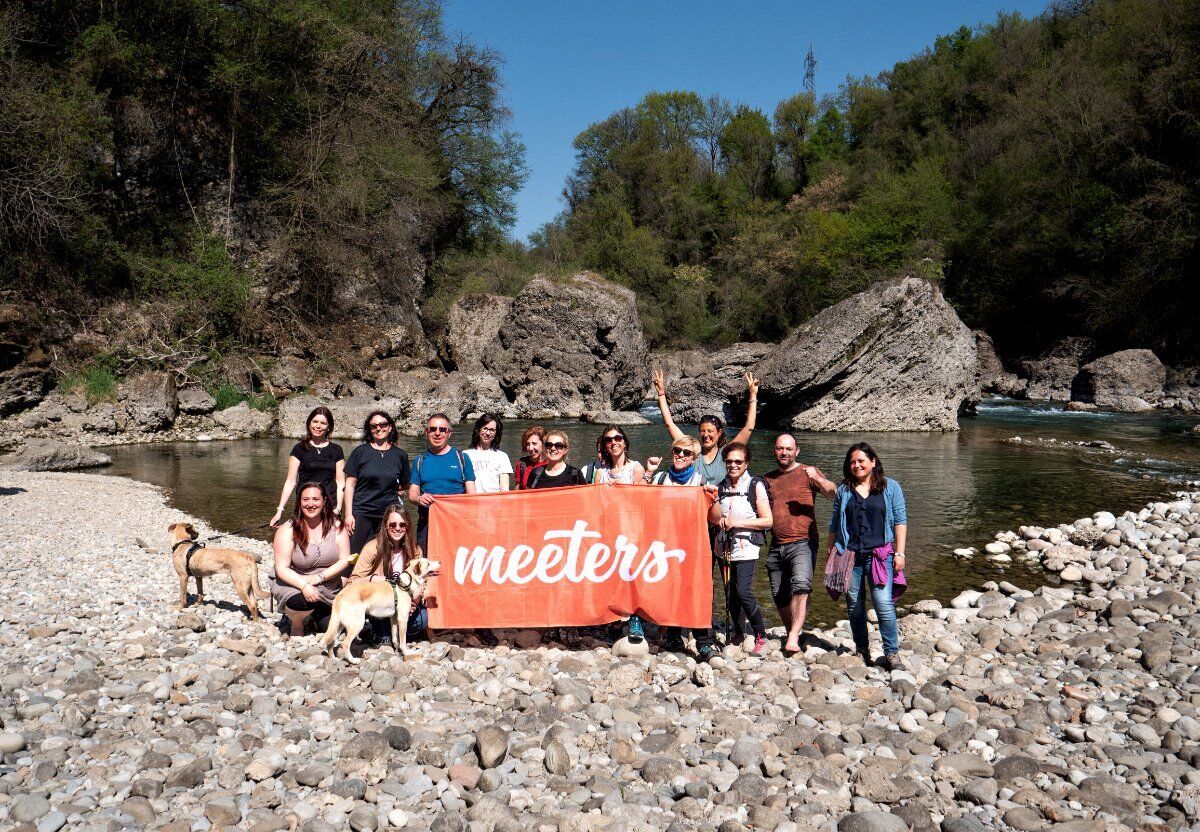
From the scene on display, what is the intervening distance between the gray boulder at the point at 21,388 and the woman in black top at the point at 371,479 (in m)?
20.0

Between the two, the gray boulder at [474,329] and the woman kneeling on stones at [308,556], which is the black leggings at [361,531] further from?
the gray boulder at [474,329]

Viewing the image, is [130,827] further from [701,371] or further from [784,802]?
[701,371]

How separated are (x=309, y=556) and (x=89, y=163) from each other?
27.4 m

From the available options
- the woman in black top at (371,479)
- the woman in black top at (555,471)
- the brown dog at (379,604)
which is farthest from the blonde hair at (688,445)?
the woman in black top at (371,479)

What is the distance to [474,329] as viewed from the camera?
3869 centimetres

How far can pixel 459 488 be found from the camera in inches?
300

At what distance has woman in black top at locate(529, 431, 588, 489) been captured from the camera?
7314 mm

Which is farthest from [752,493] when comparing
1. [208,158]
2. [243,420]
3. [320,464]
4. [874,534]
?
[208,158]

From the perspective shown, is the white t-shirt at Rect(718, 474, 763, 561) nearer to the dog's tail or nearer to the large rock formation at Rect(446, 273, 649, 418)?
the dog's tail

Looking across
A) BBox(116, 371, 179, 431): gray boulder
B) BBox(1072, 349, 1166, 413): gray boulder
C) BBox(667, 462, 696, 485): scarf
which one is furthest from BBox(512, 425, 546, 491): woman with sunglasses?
BBox(1072, 349, 1166, 413): gray boulder

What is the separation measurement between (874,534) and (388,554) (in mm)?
4267

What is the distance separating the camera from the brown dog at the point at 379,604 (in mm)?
6379

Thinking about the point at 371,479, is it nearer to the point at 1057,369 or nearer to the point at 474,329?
the point at 474,329

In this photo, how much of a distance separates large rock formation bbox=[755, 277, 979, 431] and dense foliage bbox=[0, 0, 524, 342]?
2014 centimetres
